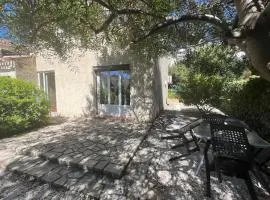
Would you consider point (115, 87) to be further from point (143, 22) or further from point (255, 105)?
point (255, 105)

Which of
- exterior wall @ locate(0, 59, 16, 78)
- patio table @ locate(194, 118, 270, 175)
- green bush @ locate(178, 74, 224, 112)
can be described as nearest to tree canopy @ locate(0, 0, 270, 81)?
patio table @ locate(194, 118, 270, 175)

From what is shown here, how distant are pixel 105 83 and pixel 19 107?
422 centimetres

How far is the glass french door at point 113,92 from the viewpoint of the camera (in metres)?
Result: 10.7

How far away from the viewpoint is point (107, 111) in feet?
36.9

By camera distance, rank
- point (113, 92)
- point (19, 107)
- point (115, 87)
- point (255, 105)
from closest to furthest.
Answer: point (255, 105) < point (19, 107) < point (115, 87) < point (113, 92)

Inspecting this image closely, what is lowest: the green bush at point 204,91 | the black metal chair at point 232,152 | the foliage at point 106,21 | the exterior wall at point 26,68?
the black metal chair at point 232,152

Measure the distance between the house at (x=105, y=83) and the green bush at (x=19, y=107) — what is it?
184 centimetres

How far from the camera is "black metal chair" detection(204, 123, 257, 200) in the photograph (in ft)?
12.7

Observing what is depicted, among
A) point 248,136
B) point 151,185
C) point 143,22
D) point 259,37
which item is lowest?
point 151,185

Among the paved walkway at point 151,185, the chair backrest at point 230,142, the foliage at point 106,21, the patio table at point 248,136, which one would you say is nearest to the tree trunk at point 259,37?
the chair backrest at point 230,142

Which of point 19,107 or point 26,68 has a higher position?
point 26,68

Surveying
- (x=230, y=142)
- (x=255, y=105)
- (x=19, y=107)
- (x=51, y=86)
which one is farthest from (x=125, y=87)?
(x=230, y=142)

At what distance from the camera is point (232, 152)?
3.94 meters

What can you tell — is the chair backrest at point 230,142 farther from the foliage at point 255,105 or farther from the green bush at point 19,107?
the green bush at point 19,107
